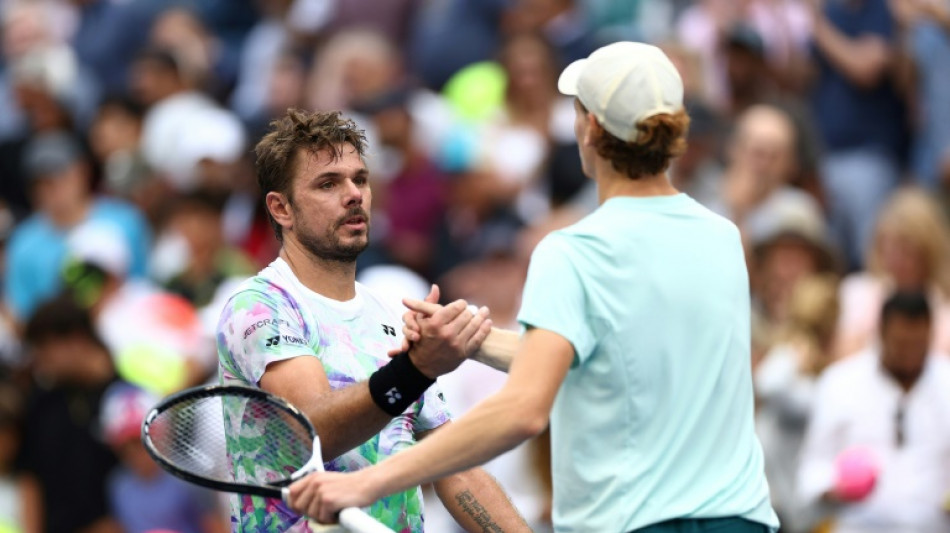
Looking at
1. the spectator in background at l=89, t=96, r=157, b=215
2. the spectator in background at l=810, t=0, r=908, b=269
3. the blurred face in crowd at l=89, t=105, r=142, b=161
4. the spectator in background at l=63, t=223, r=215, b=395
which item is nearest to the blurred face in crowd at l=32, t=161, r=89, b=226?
the spectator in background at l=63, t=223, r=215, b=395

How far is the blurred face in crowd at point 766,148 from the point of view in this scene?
10039mm

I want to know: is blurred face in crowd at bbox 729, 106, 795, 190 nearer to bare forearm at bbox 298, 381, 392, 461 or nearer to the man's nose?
the man's nose

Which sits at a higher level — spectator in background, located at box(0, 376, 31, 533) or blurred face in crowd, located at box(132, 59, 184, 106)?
blurred face in crowd, located at box(132, 59, 184, 106)

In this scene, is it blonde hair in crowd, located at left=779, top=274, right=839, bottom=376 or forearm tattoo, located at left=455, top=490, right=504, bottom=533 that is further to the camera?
blonde hair in crowd, located at left=779, top=274, right=839, bottom=376

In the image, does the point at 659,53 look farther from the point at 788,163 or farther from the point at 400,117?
the point at 400,117

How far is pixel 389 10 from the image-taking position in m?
13.1

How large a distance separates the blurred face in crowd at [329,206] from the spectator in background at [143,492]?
4111mm

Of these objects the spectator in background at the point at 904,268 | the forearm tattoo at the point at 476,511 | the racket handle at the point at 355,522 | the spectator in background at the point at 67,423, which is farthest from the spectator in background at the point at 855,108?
the racket handle at the point at 355,522

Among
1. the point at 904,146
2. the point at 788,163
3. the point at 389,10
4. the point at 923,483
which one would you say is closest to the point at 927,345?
the point at 923,483

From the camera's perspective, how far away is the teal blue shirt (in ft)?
14.8

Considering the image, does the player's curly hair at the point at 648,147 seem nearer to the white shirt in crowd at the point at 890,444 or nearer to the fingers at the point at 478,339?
the fingers at the point at 478,339

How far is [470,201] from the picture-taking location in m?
10.8

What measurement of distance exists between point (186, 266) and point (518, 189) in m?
2.00

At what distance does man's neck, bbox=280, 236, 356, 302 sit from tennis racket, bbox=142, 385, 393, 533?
0.41 metres
